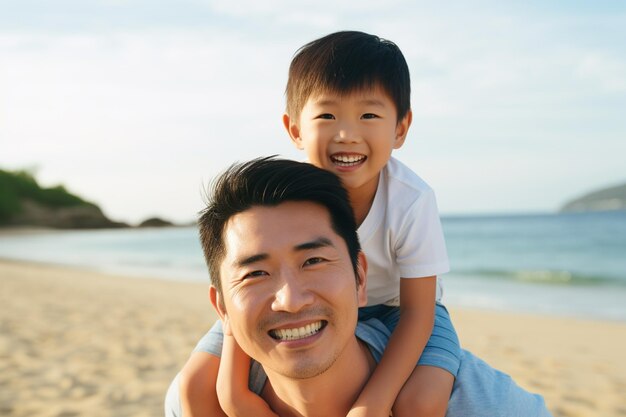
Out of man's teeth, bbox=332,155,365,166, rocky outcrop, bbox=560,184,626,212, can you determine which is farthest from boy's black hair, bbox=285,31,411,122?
rocky outcrop, bbox=560,184,626,212

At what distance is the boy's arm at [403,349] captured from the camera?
2348 mm

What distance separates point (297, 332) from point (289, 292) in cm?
14

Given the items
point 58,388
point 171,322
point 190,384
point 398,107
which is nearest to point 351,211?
point 398,107

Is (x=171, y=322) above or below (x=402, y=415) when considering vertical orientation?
below

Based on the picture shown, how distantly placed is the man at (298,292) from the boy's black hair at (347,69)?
48 centimetres

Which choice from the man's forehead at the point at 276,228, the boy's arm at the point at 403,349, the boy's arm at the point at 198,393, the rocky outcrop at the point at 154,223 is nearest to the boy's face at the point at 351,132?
the man's forehead at the point at 276,228

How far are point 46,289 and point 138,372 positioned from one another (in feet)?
30.1

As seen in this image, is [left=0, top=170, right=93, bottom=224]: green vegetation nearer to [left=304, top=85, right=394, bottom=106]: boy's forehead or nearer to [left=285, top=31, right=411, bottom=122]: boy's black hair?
[left=285, top=31, right=411, bottom=122]: boy's black hair

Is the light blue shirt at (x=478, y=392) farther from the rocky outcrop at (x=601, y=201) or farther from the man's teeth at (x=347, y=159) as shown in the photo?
the rocky outcrop at (x=601, y=201)

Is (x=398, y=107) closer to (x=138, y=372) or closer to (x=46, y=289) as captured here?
(x=138, y=372)

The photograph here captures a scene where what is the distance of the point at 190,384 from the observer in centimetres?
263

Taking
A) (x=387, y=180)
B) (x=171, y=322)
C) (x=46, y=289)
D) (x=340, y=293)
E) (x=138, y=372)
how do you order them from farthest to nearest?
(x=46, y=289) → (x=171, y=322) → (x=138, y=372) → (x=387, y=180) → (x=340, y=293)

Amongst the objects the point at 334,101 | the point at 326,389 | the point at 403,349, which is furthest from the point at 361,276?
the point at 334,101

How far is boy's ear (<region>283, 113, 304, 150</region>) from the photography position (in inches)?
118
